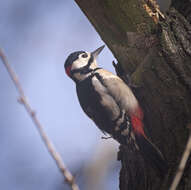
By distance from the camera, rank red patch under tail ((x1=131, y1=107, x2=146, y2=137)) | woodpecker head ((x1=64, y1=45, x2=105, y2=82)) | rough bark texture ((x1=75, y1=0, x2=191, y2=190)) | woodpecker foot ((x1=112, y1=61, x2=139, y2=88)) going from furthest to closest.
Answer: woodpecker head ((x1=64, y1=45, x2=105, y2=82))
woodpecker foot ((x1=112, y1=61, x2=139, y2=88))
red patch under tail ((x1=131, y1=107, x2=146, y2=137))
rough bark texture ((x1=75, y1=0, x2=191, y2=190))

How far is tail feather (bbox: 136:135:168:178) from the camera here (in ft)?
9.52

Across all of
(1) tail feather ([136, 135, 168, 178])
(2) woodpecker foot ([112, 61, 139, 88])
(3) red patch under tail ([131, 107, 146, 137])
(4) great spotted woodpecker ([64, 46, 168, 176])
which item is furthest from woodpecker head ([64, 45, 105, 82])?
(1) tail feather ([136, 135, 168, 178])

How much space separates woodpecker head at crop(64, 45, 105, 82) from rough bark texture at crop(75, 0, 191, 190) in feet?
3.12

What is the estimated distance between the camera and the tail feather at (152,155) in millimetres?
2902

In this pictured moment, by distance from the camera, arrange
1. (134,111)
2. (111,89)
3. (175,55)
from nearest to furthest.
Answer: (175,55) → (134,111) → (111,89)

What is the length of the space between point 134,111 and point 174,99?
65 cm

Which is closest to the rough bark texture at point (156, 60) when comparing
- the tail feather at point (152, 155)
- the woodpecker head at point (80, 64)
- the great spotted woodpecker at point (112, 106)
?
the tail feather at point (152, 155)

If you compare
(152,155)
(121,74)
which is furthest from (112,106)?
(152,155)

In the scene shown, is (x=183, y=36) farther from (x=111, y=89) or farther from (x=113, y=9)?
(x=111, y=89)

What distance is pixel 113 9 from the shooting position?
2982mm

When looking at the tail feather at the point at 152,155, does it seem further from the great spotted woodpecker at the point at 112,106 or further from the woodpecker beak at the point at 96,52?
the woodpecker beak at the point at 96,52

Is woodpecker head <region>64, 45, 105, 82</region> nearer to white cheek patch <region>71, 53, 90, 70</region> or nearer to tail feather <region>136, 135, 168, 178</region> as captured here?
white cheek patch <region>71, 53, 90, 70</region>

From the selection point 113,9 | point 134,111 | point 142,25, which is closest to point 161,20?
point 142,25

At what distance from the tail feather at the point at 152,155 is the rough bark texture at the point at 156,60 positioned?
5 centimetres
